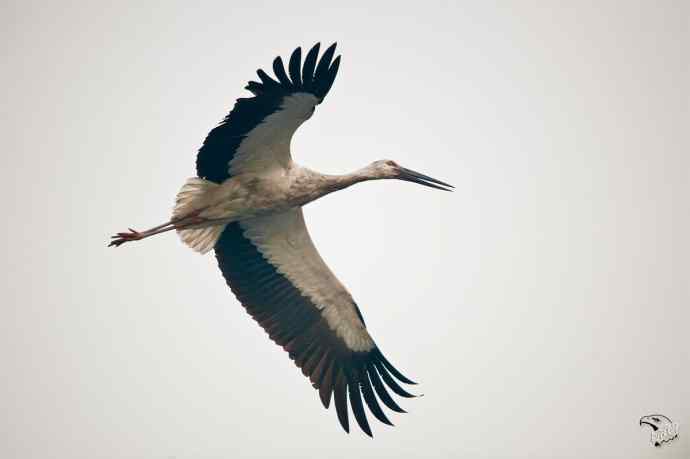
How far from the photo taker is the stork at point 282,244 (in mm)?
10406

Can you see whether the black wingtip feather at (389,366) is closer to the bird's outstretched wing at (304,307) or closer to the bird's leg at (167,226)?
the bird's outstretched wing at (304,307)

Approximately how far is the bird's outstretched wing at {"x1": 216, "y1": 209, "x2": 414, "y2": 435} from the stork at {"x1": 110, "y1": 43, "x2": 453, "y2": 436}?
0.04 ft

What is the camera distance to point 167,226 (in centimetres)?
1084

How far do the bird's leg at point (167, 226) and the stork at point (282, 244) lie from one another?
12 mm

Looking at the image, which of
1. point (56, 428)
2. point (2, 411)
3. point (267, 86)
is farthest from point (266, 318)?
point (2, 411)

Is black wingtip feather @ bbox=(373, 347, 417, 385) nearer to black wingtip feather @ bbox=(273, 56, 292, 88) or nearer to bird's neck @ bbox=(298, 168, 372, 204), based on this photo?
bird's neck @ bbox=(298, 168, 372, 204)

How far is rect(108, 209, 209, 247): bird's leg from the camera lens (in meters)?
Answer: 10.8

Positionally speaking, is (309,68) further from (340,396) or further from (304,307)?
(340,396)

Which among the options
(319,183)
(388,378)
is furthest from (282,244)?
(388,378)

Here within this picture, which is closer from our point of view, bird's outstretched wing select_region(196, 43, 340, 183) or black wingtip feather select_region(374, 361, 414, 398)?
bird's outstretched wing select_region(196, 43, 340, 183)

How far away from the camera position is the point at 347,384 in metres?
11.2

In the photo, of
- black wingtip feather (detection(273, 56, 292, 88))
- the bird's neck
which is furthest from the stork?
black wingtip feather (detection(273, 56, 292, 88))

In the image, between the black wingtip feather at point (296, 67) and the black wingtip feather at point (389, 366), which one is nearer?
the black wingtip feather at point (296, 67)

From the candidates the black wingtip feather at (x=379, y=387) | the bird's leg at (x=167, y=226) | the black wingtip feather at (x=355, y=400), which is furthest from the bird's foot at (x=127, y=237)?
the black wingtip feather at (x=379, y=387)
